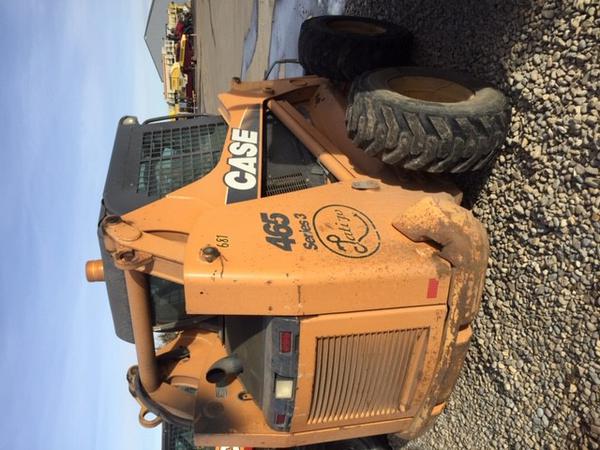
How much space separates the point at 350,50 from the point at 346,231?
1.95 m

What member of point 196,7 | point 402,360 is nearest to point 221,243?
point 402,360

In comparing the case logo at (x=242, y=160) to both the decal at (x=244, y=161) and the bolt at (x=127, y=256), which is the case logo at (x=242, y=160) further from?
the bolt at (x=127, y=256)

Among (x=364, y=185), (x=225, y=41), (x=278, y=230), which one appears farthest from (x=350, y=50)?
(x=225, y=41)

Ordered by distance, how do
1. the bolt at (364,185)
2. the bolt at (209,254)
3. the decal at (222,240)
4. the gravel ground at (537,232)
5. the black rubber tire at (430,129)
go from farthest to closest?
1. the bolt at (364,185)
2. the black rubber tire at (430,129)
3. the gravel ground at (537,232)
4. the decal at (222,240)
5. the bolt at (209,254)

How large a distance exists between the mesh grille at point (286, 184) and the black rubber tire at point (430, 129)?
17.1 inches

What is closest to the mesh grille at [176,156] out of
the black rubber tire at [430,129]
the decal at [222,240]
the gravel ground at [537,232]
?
the decal at [222,240]

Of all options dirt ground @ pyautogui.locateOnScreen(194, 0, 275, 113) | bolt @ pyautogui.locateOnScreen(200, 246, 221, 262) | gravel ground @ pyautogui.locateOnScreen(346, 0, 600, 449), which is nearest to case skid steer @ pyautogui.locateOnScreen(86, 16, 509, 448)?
bolt @ pyautogui.locateOnScreen(200, 246, 221, 262)

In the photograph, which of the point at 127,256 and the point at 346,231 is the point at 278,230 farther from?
the point at 127,256

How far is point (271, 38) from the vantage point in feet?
29.5

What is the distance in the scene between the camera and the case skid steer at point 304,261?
7.43 feet

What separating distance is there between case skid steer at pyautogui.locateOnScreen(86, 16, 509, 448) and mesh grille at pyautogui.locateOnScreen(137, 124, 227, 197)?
0.01 meters

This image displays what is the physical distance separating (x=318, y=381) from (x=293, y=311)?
450mm

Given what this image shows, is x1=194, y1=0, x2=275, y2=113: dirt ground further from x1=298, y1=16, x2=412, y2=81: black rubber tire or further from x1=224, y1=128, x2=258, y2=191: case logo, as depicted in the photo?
x1=224, y1=128, x2=258, y2=191: case logo

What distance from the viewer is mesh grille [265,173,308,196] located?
3.12 m
